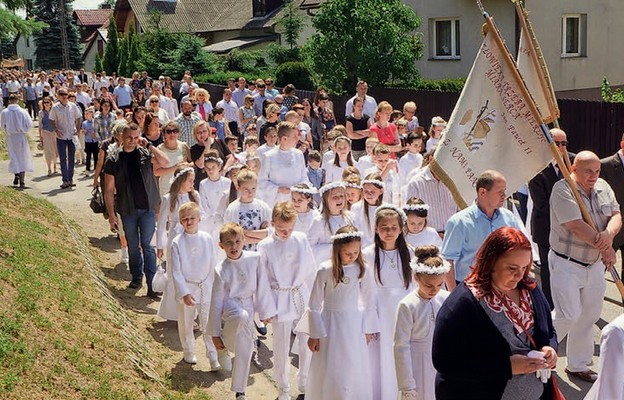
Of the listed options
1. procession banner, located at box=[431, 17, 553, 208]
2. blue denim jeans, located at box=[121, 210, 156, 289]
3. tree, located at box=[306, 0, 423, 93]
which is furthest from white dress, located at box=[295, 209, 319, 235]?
tree, located at box=[306, 0, 423, 93]

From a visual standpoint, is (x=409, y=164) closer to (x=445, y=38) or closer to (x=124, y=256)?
(x=124, y=256)

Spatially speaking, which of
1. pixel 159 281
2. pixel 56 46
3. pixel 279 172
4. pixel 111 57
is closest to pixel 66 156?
pixel 279 172

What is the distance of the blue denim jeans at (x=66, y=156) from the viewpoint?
62.0 feet

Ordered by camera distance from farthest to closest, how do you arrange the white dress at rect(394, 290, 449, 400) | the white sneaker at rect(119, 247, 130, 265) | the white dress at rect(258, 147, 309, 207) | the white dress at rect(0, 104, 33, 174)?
1. the white dress at rect(0, 104, 33, 174)
2. the white sneaker at rect(119, 247, 130, 265)
3. the white dress at rect(258, 147, 309, 207)
4. the white dress at rect(394, 290, 449, 400)

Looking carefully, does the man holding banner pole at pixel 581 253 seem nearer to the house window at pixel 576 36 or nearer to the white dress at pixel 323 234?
the white dress at pixel 323 234

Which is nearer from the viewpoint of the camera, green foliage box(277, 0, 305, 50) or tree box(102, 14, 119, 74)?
green foliage box(277, 0, 305, 50)

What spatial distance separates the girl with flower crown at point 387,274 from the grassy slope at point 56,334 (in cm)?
169

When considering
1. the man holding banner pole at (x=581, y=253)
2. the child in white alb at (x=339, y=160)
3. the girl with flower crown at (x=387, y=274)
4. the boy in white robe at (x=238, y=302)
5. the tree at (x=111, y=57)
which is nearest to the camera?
the girl with flower crown at (x=387, y=274)

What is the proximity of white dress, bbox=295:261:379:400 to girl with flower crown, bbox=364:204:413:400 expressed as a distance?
0.10 meters

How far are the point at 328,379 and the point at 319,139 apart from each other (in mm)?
11074

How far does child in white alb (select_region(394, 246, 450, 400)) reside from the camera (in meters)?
6.21

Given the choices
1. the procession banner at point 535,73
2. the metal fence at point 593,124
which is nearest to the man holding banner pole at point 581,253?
the procession banner at point 535,73

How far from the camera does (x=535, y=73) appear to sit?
8.30 meters

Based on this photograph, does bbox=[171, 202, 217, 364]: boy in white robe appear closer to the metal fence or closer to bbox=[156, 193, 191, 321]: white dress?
bbox=[156, 193, 191, 321]: white dress
